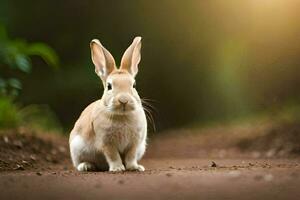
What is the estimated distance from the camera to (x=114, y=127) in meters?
5.88

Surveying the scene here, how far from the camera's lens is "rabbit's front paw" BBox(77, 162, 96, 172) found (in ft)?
20.1

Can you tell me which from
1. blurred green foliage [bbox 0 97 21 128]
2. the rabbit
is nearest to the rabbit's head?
the rabbit

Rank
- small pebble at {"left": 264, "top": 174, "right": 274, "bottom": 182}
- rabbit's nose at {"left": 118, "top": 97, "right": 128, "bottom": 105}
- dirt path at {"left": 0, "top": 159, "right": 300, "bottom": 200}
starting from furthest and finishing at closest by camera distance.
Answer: rabbit's nose at {"left": 118, "top": 97, "right": 128, "bottom": 105} → small pebble at {"left": 264, "top": 174, "right": 274, "bottom": 182} → dirt path at {"left": 0, "top": 159, "right": 300, "bottom": 200}

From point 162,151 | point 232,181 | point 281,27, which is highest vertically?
point 281,27

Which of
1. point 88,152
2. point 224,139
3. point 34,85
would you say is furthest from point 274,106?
point 88,152

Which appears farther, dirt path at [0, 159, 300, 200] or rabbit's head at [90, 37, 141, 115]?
rabbit's head at [90, 37, 141, 115]

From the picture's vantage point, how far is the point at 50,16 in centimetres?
1497

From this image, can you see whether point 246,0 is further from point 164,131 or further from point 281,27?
point 164,131

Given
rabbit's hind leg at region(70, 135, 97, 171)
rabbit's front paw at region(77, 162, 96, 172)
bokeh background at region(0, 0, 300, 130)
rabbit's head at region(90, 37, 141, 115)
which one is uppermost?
bokeh background at region(0, 0, 300, 130)

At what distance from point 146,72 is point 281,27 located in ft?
14.0

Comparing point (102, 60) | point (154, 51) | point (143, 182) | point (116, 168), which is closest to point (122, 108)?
point (116, 168)

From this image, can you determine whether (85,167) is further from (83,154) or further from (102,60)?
(102,60)

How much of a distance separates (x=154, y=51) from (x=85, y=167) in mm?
8801

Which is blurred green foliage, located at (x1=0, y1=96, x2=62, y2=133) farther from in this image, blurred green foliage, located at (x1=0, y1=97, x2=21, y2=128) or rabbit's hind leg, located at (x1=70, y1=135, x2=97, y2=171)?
rabbit's hind leg, located at (x1=70, y1=135, x2=97, y2=171)
